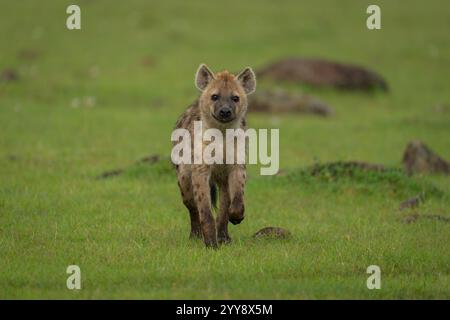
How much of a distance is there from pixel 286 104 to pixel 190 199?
10.7m

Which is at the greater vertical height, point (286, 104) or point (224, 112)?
point (286, 104)

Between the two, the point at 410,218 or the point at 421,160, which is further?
the point at 421,160

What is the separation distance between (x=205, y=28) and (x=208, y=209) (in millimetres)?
17693

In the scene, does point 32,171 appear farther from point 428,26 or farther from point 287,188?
point 428,26

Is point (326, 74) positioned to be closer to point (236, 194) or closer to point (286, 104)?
point (286, 104)

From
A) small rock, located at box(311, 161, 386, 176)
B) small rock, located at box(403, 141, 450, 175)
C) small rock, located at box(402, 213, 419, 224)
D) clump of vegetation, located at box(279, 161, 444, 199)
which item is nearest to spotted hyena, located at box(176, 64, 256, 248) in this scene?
small rock, located at box(402, 213, 419, 224)

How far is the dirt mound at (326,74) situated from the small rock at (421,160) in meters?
8.44

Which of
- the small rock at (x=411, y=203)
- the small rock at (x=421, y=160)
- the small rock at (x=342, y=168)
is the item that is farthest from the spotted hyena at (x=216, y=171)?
the small rock at (x=421, y=160)

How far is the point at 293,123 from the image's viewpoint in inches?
705

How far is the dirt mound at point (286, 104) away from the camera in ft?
63.1

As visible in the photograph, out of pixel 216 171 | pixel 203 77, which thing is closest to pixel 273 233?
pixel 216 171

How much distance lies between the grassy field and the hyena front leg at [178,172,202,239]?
11.1 inches

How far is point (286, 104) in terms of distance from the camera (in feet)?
63.5
